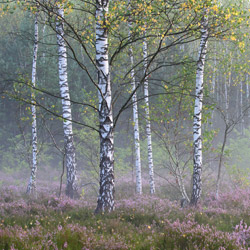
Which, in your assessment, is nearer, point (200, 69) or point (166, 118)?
point (200, 69)

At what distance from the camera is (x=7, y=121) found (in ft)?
98.1

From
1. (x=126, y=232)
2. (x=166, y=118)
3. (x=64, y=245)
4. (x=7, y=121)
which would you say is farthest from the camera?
(x=7, y=121)

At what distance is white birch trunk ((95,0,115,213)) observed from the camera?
6633 millimetres

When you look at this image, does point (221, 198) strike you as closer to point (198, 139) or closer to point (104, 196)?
point (198, 139)

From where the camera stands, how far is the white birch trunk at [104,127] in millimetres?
6633

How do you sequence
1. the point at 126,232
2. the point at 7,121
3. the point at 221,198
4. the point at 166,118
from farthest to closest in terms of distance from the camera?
the point at 7,121 → the point at 221,198 → the point at 166,118 → the point at 126,232

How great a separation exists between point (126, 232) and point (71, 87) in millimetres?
23272

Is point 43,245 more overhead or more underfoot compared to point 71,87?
more underfoot

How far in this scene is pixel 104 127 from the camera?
21.7 feet

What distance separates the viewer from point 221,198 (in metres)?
11.5

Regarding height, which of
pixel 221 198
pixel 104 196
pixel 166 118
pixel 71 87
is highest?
pixel 71 87

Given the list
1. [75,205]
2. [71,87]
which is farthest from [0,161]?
[75,205]

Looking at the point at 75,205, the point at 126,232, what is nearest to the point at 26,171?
the point at 75,205

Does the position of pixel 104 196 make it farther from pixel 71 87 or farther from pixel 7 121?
pixel 7 121
